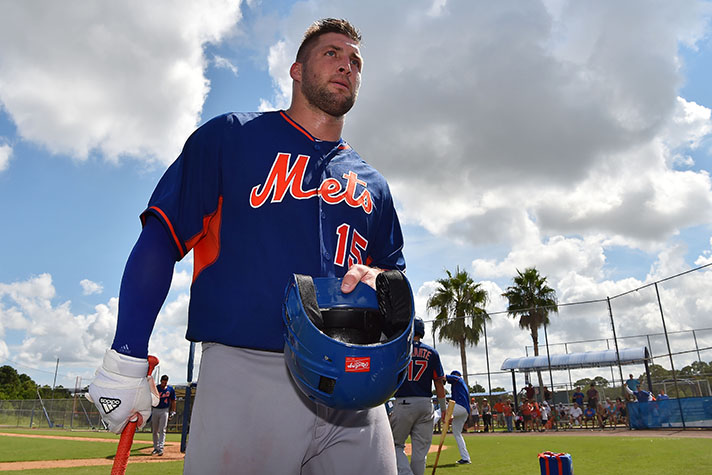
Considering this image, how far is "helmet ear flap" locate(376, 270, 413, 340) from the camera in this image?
165 cm

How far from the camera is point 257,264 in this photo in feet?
6.96

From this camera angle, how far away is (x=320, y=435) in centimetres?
201

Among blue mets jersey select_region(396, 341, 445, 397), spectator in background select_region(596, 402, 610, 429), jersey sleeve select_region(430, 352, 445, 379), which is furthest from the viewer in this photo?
spectator in background select_region(596, 402, 610, 429)

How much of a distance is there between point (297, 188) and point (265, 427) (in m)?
1.00

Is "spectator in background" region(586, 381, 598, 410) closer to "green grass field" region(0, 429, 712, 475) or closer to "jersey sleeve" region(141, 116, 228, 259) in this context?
"green grass field" region(0, 429, 712, 475)

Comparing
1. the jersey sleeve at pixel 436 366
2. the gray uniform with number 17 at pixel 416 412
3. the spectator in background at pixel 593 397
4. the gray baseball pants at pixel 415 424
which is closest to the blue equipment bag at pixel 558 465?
the gray uniform with number 17 at pixel 416 412

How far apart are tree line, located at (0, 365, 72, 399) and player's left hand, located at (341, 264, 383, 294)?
67733 millimetres

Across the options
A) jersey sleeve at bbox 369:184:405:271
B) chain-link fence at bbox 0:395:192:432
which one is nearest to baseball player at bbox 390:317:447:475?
jersey sleeve at bbox 369:184:405:271

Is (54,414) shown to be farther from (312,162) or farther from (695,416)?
(312,162)

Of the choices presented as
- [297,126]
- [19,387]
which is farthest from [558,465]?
[19,387]

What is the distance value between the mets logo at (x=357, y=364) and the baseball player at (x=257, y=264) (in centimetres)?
25

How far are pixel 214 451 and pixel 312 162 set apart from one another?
1.30 metres

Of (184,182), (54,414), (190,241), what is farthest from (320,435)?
(54,414)

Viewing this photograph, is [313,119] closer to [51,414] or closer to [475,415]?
[475,415]
